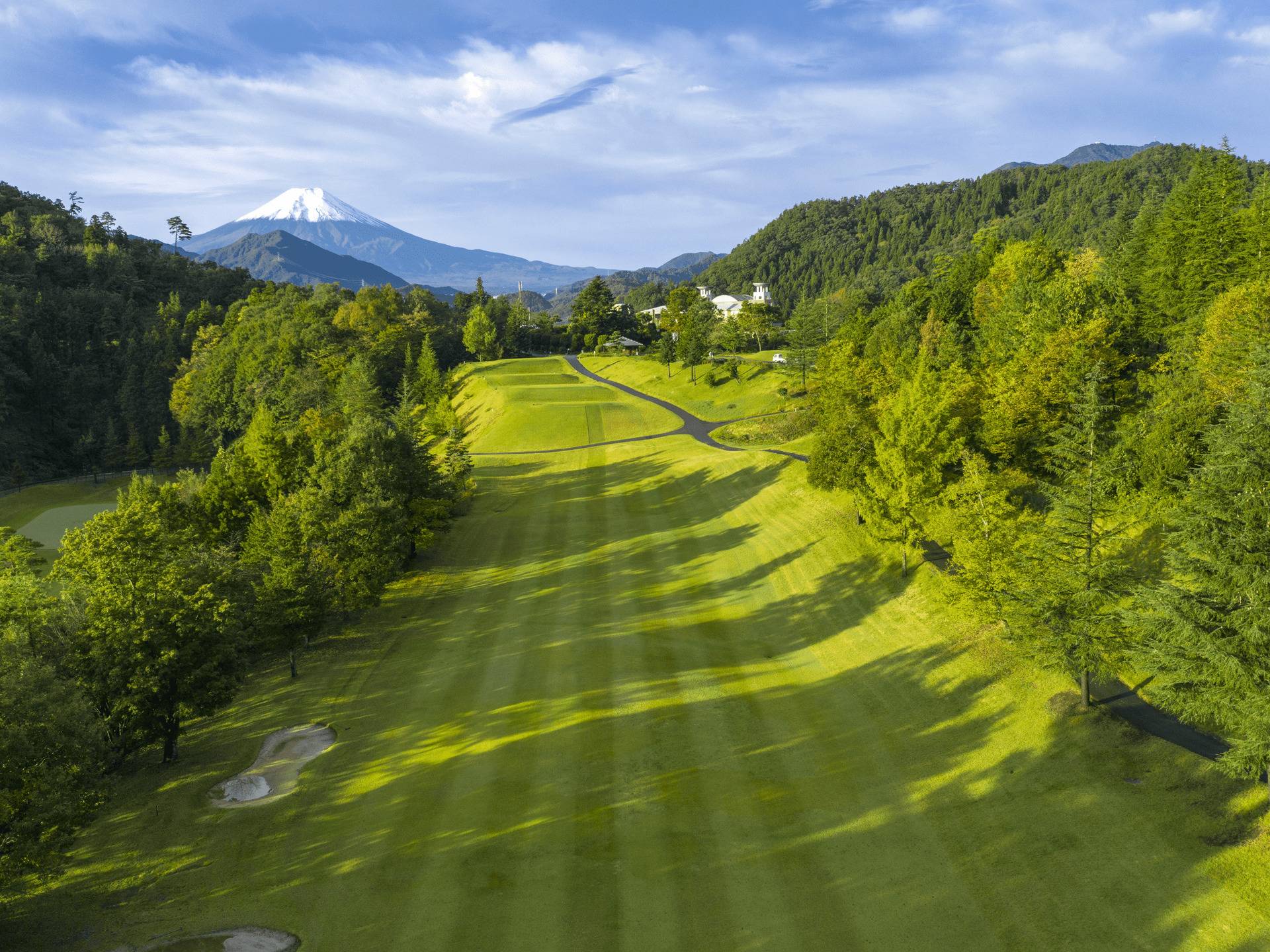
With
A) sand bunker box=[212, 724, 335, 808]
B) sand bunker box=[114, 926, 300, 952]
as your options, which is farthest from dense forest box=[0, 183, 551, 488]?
sand bunker box=[114, 926, 300, 952]

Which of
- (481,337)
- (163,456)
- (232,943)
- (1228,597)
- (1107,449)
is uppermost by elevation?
(481,337)

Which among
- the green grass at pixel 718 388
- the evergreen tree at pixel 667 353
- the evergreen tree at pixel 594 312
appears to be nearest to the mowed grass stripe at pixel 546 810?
the green grass at pixel 718 388

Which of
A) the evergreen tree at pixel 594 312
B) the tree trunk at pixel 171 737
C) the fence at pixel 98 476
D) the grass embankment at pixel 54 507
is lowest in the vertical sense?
the tree trunk at pixel 171 737

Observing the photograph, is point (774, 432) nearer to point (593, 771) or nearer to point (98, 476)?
point (593, 771)

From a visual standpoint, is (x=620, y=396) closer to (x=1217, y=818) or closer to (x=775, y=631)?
(x=775, y=631)

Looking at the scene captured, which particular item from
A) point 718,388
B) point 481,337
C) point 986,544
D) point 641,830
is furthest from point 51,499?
point 986,544

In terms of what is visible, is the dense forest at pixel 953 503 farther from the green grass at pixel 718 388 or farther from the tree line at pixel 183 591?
the green grass at pixel 718 388
